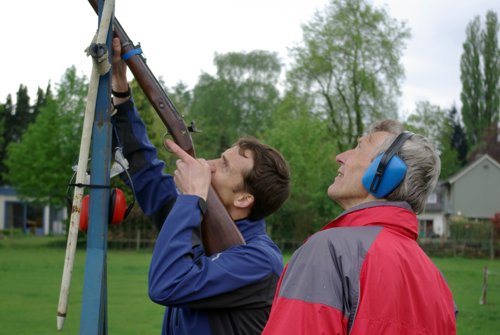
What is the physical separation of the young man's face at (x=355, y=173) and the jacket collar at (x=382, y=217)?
0.30ft

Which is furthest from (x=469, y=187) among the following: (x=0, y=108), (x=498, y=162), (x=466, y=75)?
(x=0, y=108)

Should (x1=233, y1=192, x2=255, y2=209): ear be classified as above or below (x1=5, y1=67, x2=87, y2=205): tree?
below

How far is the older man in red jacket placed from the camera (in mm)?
2449

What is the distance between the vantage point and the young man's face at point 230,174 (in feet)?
12.3

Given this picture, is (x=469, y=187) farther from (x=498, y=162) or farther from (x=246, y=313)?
(x=246, y=313)

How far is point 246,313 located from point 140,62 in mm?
1268

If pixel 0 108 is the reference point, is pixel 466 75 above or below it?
above

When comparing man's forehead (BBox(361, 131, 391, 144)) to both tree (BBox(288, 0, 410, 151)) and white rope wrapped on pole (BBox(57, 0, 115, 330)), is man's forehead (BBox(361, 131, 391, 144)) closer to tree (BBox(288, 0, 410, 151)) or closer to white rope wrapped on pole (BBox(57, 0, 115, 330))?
white rope wrapped on pole (BBox(57, 0, 115, 330))

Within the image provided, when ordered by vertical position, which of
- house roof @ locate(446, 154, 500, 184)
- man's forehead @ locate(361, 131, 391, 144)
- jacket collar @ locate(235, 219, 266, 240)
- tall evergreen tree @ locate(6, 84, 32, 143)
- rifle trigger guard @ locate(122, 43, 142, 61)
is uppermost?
tall evergreen tree @ locate(6, 84, 32, 143)

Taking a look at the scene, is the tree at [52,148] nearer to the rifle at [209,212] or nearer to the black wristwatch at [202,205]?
the rifle at [209,212]

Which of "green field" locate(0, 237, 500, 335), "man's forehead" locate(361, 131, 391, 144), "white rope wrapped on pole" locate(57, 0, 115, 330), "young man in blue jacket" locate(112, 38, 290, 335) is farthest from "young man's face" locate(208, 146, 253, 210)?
"green field" locate(0, 237, 500, 335)

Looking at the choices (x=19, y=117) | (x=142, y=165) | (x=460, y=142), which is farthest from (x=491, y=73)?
(x=142, y=165)

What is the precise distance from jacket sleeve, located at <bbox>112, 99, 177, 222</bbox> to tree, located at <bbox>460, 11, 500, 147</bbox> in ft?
276

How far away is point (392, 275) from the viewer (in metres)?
2.50
